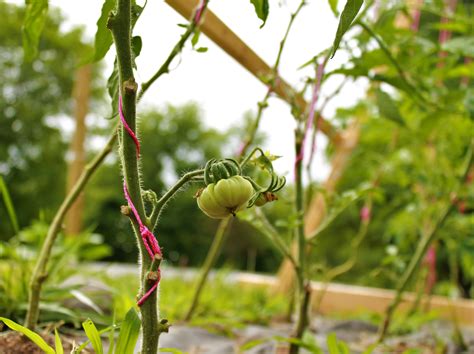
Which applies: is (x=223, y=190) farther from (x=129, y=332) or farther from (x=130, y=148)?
(x=129, y=332)

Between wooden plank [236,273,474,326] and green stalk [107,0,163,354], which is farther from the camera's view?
wooden plank [236,273,474,326]

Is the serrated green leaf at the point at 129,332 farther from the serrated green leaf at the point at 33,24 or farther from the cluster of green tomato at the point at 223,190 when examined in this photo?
the serrated green leaf at the point at 33,24

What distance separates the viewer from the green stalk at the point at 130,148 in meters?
0.50

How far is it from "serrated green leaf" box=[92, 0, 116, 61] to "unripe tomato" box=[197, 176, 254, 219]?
258 mm

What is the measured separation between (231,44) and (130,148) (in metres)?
0.67

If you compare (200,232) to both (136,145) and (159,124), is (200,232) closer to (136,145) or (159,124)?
(159,124)

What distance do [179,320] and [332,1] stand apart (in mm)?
933

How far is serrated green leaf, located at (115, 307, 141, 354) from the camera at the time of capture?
558 millimetres

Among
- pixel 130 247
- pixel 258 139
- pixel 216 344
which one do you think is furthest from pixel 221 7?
pixel 258 139

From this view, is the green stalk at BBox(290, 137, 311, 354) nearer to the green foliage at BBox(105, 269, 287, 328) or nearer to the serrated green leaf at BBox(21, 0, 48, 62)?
the green foliage at BBox(105, 269, 287, 328)

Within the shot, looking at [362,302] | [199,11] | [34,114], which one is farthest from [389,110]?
[34,114]

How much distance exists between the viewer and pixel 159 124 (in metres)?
11.5

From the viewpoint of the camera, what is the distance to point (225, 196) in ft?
1.51

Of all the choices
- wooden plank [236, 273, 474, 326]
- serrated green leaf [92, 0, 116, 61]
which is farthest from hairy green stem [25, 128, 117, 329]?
wooden plank [236, 273, 474, 326]
